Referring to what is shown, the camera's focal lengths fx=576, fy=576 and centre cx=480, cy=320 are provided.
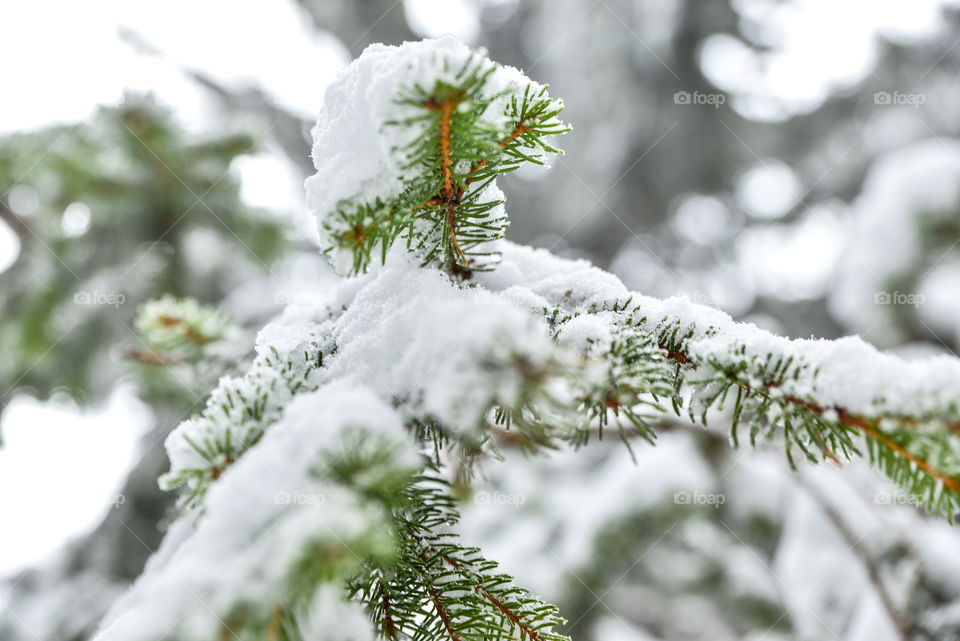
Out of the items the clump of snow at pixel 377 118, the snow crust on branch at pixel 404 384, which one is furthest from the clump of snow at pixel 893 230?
the clump of snow at pixel 377 118

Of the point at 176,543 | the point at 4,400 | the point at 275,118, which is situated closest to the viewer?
the point at 176,543

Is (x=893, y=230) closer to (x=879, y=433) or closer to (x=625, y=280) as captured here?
(x=625, y=280)

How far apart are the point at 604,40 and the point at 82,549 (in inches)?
182

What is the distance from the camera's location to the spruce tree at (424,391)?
1.63 ft

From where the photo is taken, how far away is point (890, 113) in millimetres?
4770

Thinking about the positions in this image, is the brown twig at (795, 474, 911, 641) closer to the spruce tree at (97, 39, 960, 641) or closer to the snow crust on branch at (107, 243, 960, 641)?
the spruce tree at (97, 39, 960, 641)

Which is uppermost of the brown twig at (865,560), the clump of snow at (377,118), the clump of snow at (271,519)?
the brown twig at (865,560)

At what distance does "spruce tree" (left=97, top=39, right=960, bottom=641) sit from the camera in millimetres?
498

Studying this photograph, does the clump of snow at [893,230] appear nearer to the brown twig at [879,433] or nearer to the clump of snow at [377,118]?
the brown twig at [879,433]

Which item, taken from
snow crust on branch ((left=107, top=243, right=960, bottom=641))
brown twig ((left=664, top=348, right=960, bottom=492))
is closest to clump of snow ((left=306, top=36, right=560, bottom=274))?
snow crust on branch ((left=107, top=243, right=960, bottom=641))

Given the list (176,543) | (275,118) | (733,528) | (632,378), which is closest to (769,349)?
(632,378)

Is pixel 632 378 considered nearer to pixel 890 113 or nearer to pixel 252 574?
pixel 252 574

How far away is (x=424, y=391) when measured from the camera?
23.8 inches

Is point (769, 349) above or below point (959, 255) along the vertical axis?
below
